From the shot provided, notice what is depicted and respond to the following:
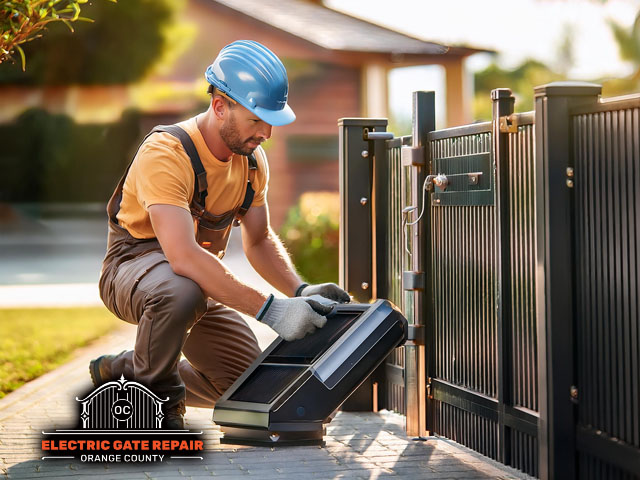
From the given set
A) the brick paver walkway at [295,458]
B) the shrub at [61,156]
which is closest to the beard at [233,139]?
the brick paver walkway at [295,458]

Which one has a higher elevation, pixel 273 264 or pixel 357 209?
pixel 357 209

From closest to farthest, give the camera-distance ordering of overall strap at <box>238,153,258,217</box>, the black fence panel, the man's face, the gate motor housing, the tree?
the black fence panel, the gate motor housing, the man's face, overall strap at <box>238,153,258,217</box>, the tree

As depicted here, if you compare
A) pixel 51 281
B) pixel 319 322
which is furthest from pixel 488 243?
pixel 51 281

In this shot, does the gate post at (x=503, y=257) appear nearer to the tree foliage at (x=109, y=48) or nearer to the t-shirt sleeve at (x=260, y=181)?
the t-shirt sleeve at (x=260, y=181)

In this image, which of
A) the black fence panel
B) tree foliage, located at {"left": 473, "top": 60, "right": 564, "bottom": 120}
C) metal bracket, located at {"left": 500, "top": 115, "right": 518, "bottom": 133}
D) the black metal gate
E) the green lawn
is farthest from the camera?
tree foliage, located at {"left": 473, "top": 60, "right": 564, "bottom": 120}

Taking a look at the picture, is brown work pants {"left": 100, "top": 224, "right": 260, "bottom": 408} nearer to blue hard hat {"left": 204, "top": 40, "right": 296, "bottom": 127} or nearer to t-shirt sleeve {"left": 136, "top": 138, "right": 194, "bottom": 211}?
t-shirt sleeve {"left": 136, "top": 138, "right": 194, "bottom": 211}

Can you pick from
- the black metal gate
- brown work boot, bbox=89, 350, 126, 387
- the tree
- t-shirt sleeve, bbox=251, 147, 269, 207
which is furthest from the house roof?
the tree

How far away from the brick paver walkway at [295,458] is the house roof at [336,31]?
16.6 meters

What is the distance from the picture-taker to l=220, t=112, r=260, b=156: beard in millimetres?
5367

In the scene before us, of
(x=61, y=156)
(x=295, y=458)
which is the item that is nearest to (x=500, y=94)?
(x=295, y=458)

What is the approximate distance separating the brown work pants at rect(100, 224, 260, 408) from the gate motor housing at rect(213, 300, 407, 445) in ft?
1.18

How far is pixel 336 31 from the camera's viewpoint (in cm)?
2428

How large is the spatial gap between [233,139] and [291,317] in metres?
1.00

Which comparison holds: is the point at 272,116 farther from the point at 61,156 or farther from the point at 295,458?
the point at 61,156
